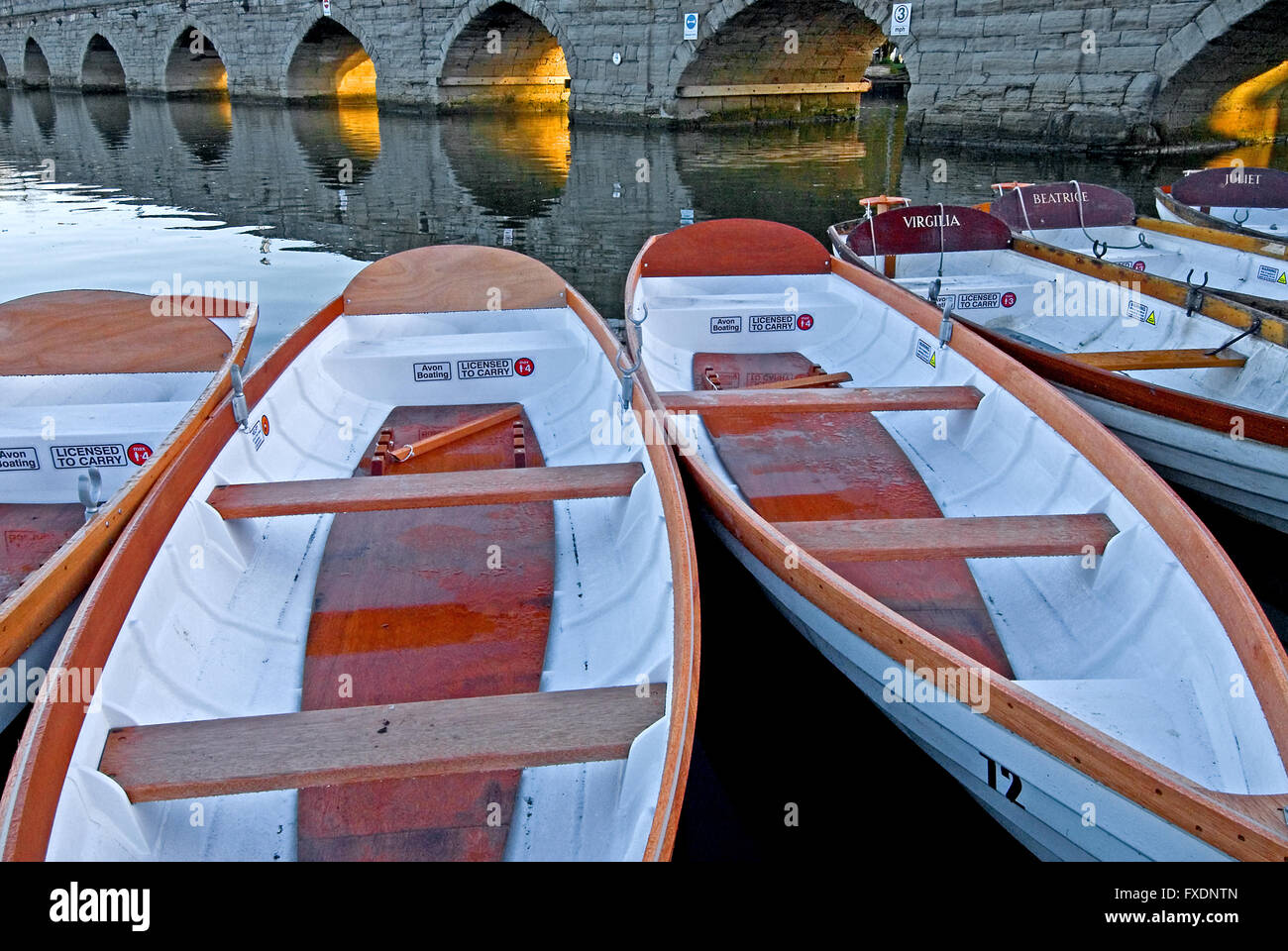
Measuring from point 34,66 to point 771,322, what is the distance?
2138 inches

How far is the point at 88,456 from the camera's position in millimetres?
4664

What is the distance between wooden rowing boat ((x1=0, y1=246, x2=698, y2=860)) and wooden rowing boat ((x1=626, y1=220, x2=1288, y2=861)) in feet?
2.13

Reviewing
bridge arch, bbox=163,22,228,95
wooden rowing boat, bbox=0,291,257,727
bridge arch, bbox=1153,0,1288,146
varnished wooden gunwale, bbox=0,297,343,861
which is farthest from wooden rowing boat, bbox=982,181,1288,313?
bridge arch, bbox=163,22,228,95

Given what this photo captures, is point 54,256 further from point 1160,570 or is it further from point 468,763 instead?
point 1160,570

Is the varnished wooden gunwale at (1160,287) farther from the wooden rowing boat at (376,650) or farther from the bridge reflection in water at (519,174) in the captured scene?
the wooden rowing boat at (376,650)

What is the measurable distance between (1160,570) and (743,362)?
367 cm

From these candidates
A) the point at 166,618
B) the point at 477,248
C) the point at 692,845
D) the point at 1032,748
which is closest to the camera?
the point at 1032,748

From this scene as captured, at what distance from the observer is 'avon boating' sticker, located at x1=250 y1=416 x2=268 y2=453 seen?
4242 millimetres

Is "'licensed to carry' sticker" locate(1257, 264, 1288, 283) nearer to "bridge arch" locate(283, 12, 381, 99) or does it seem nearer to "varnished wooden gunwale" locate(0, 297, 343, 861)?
"varnished wooden gunwale" locate(0, 297, 343, 861)

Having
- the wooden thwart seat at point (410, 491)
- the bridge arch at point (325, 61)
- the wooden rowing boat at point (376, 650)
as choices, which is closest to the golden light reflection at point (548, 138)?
the bridge arch at point (325, 61)

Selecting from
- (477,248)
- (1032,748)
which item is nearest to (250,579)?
(1032,748)

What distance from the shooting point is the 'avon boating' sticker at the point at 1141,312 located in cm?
644

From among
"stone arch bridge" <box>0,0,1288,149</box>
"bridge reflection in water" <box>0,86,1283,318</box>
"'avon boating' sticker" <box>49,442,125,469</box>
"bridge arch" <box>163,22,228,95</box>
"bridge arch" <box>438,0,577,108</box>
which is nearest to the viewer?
"'avon boating' sticker" <box>49,442,125,469</box>

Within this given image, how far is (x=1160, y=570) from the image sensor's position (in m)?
3.19
